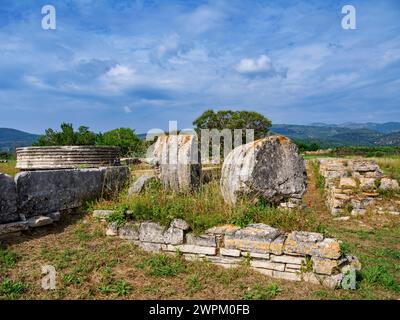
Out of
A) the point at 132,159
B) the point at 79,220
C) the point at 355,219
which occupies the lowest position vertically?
the point at 355,219

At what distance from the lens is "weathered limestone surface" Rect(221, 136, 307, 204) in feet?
20.3

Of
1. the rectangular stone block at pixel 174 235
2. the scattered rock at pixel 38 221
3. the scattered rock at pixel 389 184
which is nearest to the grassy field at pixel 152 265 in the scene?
the scattered rock at pixel 38 221

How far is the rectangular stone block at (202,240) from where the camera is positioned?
5.55 m

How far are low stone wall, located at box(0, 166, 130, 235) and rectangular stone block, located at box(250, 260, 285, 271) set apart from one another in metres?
3.61

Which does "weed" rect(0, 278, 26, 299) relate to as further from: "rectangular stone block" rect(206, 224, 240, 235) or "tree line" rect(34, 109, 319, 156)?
"tree line" rect(34, 109, 319, 156)

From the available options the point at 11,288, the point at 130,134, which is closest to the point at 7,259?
the point at 11,288

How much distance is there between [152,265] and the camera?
17.6ft

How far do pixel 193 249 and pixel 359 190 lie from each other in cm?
824

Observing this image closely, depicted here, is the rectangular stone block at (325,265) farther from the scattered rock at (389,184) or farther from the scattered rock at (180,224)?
the scattered rock at (389,184)

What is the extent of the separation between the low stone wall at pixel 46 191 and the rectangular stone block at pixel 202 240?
259 cm

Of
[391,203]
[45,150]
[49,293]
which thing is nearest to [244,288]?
[49,293]

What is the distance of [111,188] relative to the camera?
316 inches

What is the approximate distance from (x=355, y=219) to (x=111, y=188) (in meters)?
7.31
